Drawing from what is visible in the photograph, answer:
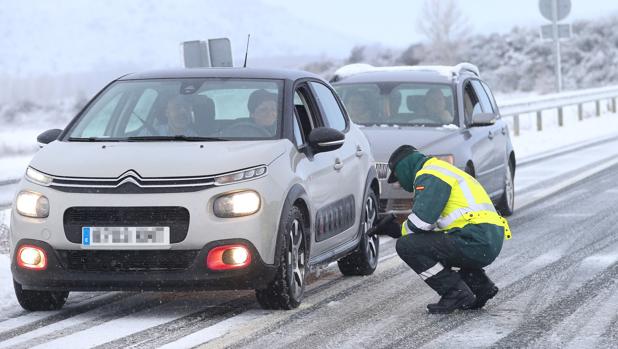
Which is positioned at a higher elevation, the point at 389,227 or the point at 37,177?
the point at 37,177

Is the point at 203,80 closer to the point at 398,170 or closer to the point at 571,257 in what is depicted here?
the point at 398,170

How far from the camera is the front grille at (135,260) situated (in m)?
7.95

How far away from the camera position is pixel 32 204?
321 inches

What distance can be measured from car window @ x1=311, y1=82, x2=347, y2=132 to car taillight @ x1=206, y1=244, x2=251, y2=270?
1971mm

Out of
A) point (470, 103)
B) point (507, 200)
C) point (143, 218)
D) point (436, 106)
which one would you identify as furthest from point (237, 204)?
point (507, 200)

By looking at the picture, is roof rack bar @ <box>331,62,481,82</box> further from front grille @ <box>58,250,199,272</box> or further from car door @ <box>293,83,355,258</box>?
front grille @ <box>58,250,199,272</box>

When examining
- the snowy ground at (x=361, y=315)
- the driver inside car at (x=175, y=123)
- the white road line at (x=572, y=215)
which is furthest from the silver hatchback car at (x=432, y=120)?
the driver inside car at (x=175, y=123)

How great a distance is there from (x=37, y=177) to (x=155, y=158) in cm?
69

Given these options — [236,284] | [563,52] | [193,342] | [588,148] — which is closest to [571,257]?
[236,284]

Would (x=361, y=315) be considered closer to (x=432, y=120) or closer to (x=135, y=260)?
(x=135, y=260)

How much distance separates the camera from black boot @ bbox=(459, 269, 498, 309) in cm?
841

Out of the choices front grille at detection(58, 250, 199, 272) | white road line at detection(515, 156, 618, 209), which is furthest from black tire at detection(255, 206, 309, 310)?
white road line at detection(515, 156, 618, 209)

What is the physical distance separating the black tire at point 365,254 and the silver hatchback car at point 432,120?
2.59m

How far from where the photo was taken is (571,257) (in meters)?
10.9
